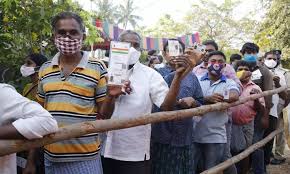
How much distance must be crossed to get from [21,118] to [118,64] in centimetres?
79

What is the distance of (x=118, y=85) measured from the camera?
2115 millimetres

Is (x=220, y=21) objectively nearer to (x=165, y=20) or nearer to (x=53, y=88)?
(x=165, y=20)

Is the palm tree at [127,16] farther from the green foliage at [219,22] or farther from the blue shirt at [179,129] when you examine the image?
the blue shirt at [179,129]

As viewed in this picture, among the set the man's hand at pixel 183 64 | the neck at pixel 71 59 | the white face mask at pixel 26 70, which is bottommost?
the white face mask at pixel 26 70

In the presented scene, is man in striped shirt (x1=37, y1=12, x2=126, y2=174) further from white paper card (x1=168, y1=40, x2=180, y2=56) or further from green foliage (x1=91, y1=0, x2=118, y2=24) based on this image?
green foliage (x1=91, y1=0, x2=118, y2=24)

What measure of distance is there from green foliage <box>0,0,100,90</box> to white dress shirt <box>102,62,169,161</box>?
4.14 feet

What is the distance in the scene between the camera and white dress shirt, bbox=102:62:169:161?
2455 millimetres

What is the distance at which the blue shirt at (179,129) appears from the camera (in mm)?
2857

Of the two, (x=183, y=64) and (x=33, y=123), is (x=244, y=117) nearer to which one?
(x=183, y=64)

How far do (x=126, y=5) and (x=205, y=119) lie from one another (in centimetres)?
4015

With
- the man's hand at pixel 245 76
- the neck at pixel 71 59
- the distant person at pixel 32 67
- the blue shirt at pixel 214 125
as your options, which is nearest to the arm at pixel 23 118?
the neck at pixel 71 59

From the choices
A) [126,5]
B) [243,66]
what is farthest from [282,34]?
[126,5]

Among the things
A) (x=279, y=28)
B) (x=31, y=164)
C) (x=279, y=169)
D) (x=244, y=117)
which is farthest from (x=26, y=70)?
(x=279, y=28)

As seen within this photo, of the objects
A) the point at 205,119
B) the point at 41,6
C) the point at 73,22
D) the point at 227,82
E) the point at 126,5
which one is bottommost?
the point at 205,119
